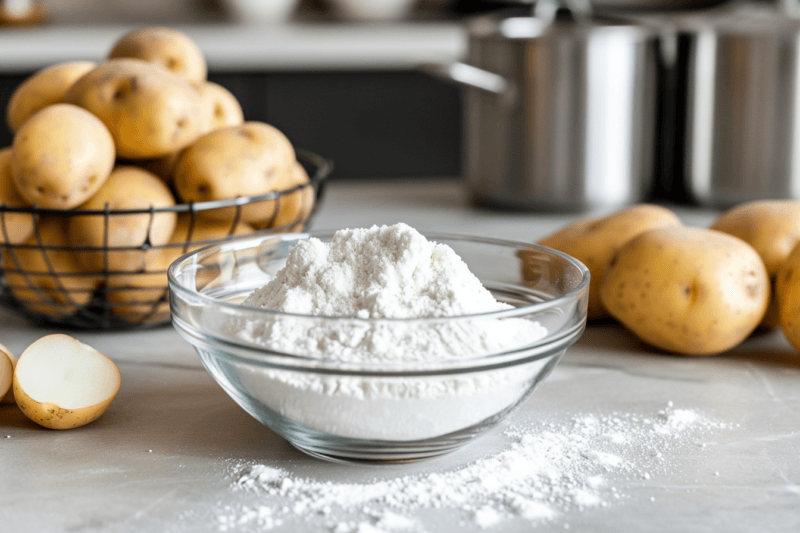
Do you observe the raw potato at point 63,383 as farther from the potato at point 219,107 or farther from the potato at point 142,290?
the potato at point 219,107

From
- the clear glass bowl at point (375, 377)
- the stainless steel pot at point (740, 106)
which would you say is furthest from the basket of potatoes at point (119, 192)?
the stainless steel pot at point (740, 106)

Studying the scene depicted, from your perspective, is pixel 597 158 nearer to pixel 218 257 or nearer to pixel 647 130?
pixel 647 130

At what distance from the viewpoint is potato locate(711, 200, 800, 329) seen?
764mm

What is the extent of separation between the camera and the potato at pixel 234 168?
2.55 feet

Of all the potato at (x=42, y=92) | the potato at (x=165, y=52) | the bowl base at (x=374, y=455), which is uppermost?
the potato at (x=165, y=52)

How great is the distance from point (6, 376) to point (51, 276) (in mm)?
177

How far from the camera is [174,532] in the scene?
1.48 ft

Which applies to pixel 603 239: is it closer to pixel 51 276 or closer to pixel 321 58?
pixel 51 276

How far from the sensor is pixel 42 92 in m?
0.85

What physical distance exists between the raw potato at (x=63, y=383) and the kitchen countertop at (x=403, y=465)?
0.02 meters

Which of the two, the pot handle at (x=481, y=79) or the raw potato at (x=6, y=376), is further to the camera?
the pot handle at (x=481, y=79)

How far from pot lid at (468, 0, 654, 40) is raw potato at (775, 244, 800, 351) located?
0.65m

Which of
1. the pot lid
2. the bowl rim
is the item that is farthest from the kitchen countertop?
the pot lid

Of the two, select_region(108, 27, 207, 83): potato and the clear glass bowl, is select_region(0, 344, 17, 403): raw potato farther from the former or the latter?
select_region(108, 27, 207, 83): potato
